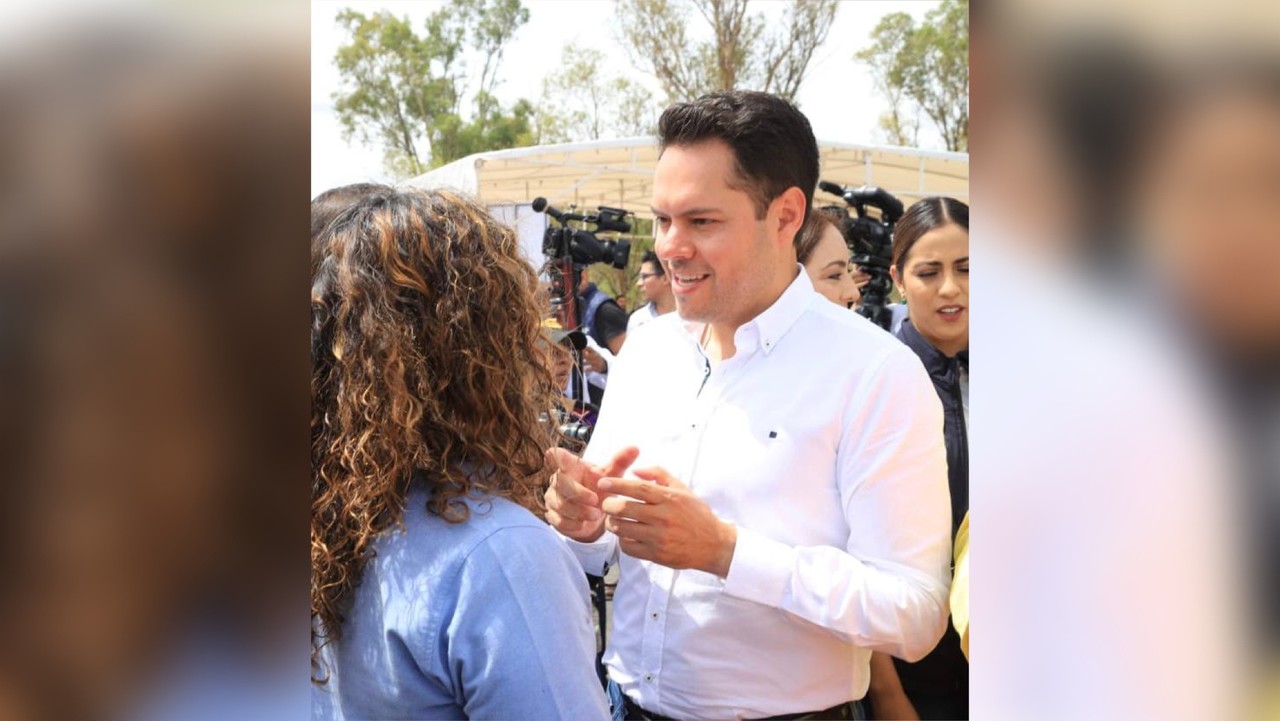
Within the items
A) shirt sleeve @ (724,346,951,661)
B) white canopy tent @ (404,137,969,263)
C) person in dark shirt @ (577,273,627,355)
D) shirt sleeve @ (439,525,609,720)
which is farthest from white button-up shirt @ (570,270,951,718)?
white canopy tent @ (404,137,969,263)

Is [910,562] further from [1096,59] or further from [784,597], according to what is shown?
[1096,59]

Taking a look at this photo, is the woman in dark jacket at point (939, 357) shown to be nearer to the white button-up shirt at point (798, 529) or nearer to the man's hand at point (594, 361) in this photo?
the white button-up shirt at point (798, 529)

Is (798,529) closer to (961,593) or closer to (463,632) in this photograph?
(961,593)

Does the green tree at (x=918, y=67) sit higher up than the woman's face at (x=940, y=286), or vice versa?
the green tree at (x=918, y=67)

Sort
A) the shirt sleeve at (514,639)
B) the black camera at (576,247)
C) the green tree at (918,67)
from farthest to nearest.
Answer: the green tree at (918,67), the black camera at (576,247), the shirt sleeve at (514,639)

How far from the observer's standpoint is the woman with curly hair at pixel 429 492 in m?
1.10

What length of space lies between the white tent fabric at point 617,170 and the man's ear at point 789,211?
7451 mm

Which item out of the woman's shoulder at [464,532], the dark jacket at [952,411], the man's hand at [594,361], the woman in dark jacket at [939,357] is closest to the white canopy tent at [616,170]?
the man's hand at [594,361]

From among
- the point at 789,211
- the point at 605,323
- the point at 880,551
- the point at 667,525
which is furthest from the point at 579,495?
the point at 605,323

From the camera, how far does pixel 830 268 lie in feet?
11.2

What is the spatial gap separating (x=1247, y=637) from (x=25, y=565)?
1.78 ft

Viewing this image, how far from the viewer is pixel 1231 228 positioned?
1.28ft

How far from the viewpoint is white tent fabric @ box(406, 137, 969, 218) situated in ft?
32.5

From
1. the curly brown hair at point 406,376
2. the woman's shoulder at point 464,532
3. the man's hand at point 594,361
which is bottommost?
the man's hand at point 594,361
